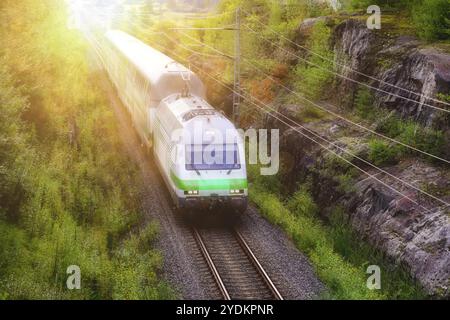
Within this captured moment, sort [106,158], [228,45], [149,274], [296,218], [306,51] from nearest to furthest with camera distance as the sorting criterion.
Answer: [149,274] → [296,218] → [106,158] → [306,51] → [228,45]

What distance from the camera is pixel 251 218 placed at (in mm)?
19344

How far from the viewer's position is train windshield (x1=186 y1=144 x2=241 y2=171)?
1733cm

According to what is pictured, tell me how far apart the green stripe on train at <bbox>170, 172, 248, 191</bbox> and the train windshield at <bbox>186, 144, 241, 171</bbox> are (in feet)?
1.45

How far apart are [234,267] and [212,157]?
3.87 metres

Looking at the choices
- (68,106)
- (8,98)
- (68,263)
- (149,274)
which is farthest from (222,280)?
(68,106)

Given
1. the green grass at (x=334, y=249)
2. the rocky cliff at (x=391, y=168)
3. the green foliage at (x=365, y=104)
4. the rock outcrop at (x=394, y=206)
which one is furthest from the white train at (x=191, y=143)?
the green foliage at (x=365, y=104)

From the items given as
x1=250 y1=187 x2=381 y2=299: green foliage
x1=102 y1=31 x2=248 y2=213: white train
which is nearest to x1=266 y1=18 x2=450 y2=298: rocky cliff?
x1=250 y1=187 x2=381 y2=299: green foliage

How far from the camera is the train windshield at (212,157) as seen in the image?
56.9ft

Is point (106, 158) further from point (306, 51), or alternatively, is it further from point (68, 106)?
point (306, 51)

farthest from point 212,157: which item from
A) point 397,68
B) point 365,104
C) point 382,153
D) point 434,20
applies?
point 434,20

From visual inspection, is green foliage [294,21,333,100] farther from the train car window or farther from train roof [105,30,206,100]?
the train car window

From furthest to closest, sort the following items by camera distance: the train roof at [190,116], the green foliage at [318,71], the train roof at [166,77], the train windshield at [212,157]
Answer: the green foliage at [318,71] → the train roof at [166,77] → the train roof at [190,116] → the train windshield at [212,157]

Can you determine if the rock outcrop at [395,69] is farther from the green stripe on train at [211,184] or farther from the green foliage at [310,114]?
the green stripe on train at [211,184]

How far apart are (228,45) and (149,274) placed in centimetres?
2410
